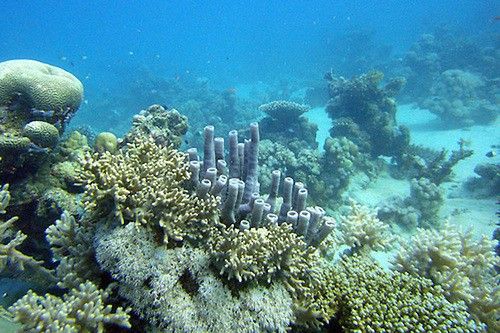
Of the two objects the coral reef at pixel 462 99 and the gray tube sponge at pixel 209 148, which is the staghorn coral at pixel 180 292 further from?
the coral reef at pixel 462 99

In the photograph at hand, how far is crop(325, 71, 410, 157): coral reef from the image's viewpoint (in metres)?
12.1

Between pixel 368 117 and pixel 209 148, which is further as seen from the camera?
pixel 368 117

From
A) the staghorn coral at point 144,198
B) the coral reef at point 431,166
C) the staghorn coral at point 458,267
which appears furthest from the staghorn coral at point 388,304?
the coral reef at point 431,166

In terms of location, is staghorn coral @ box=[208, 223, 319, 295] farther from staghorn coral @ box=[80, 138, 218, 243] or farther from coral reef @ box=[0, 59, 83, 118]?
coral reef @ box=[0, 59, 83, 118]

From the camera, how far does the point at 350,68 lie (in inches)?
1079

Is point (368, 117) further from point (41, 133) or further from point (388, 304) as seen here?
point (41, 133)

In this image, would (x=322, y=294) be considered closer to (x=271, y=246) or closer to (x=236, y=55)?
(x=271, y=246)

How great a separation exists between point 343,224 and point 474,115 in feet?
52.6

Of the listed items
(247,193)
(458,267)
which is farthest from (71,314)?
(458,267)

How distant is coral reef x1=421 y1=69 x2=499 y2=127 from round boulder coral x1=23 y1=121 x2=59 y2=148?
1761 cm

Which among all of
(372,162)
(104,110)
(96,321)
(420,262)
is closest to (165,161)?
(96,321)

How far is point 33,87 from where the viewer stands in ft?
15.3

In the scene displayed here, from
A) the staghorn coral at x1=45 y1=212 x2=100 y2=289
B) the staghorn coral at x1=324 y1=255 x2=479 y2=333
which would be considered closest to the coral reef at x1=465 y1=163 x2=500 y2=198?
the staghorn coral at x1=324 y1=255 x2=479 y2=333

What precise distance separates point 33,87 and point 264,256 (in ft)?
14.0
